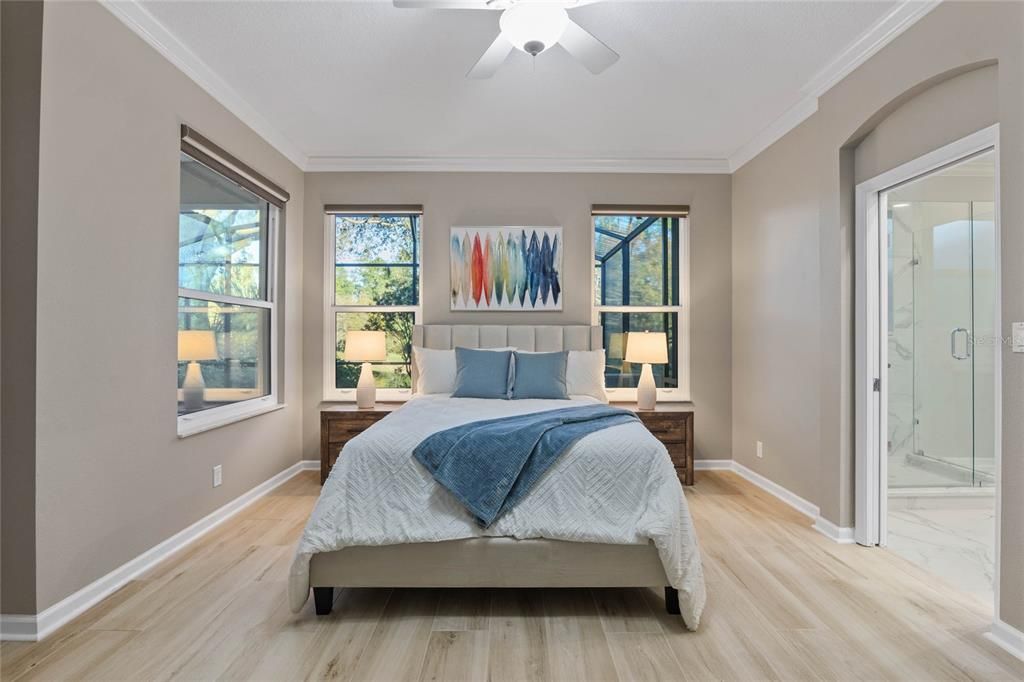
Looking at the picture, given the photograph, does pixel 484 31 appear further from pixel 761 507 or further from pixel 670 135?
pixel 761 507

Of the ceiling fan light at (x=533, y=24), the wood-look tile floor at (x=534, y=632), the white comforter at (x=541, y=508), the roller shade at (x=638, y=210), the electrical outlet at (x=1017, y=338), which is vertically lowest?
the wood-look tile floor at (x=534, y=632)

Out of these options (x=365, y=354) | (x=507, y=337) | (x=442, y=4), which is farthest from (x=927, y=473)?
(x=442, y=4)

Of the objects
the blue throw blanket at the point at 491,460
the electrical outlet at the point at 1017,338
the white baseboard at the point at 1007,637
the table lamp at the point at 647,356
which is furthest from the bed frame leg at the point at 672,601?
the table lamp at the point at 647,356

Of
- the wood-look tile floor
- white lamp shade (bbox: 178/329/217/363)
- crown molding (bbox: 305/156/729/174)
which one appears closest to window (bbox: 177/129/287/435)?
white lamp shade (bbox: 178/329/217/363)

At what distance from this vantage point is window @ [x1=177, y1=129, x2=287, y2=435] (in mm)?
3082

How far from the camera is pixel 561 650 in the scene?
1.96 m

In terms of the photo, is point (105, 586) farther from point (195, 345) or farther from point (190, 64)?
point (190, 64)

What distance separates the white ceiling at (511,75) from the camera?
2.59 metres

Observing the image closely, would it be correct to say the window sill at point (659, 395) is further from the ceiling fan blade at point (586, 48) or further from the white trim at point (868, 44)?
the ceiling fan blade at point (586, 48)

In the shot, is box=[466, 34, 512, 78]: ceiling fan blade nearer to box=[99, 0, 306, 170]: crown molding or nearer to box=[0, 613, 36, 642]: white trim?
box=[99, 0, 306, 170]: crown molding

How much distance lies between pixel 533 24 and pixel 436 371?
2.65 m

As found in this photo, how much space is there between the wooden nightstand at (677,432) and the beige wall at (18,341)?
3565 millimetres

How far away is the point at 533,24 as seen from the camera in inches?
85.7

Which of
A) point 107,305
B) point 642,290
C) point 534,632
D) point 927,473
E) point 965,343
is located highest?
point 642,290
